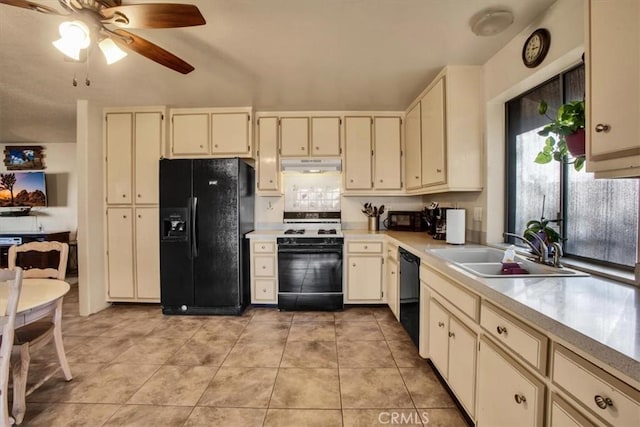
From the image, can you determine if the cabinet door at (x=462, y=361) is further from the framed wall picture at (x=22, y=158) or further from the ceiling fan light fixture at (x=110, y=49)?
the framed wall picture at (x=22, y=158)

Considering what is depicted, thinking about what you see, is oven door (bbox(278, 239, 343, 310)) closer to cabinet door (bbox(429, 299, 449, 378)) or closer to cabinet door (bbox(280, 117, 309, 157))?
cabinet door (bbox(280, 117, 309, 157))

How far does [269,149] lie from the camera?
3.37 meters

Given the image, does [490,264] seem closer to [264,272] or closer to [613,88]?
[613,88]

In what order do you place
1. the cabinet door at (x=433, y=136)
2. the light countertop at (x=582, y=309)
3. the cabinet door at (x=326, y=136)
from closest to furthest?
the light countertop at (x=582, y=309) < the cabinet door at (x=433, y=136) < the cabinet door at (x=326, y=136)

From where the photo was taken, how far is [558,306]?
3.11 feet

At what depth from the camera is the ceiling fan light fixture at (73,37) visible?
1391mm

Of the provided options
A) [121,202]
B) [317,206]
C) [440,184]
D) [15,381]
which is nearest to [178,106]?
[121,202]

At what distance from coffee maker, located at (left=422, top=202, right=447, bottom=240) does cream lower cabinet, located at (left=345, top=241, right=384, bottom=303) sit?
59 cm

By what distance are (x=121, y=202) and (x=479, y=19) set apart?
12.4 feet

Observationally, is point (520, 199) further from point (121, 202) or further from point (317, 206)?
point (121, 202)

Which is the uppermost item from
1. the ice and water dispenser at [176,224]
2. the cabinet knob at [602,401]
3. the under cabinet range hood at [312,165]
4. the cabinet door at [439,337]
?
the under cabinet range hood at [312,165]

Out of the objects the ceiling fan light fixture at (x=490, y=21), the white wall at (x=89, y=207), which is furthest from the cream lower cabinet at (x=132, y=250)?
the ceiling fan light fixture at (x=490, y=21)

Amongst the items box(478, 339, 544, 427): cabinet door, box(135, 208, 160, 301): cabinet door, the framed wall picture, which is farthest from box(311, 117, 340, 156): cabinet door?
the framed wall picture

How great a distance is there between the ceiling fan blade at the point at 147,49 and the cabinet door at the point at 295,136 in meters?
1.49
